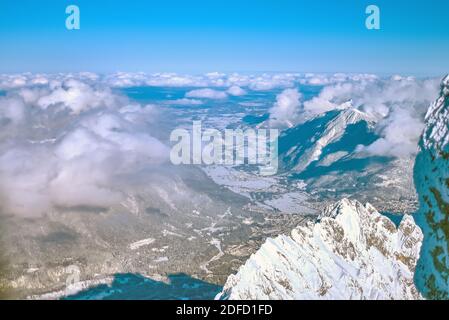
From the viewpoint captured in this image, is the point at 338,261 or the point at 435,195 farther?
the point at 338,261

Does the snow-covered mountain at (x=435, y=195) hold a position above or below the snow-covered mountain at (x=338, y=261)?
above

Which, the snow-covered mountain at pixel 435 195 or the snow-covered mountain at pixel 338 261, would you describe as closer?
the snow-covered mountain at pixel 435 195
